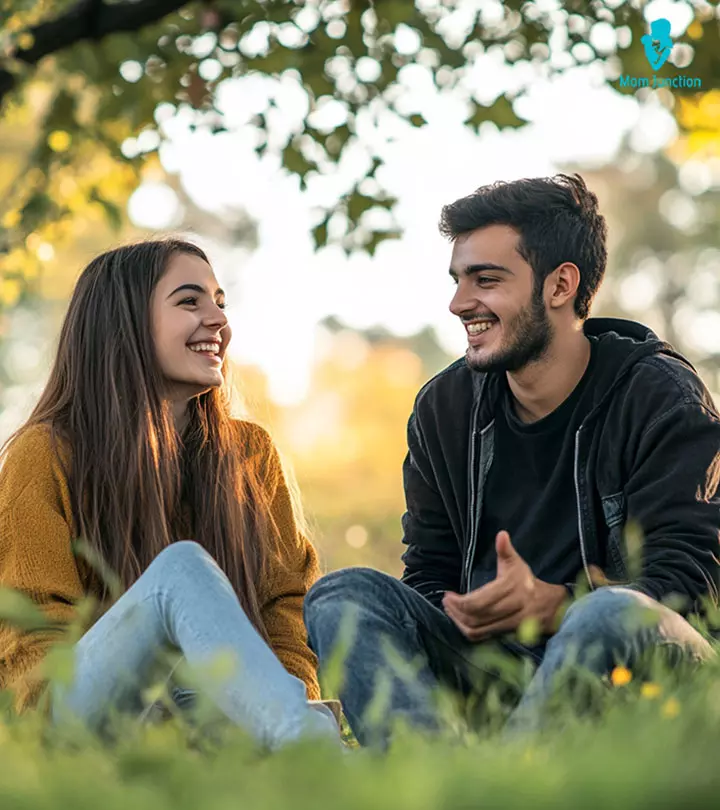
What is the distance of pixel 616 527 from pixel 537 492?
311 millimetres

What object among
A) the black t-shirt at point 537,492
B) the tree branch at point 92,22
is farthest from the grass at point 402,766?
the tree branch at point 92,22

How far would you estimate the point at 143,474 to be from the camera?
13.2 ft

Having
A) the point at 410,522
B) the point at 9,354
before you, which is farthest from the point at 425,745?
the point at 9,354

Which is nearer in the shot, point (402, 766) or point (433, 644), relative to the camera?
point (402, 766)

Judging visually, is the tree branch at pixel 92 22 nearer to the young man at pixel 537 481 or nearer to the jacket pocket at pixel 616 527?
the young man at pixel 537 481

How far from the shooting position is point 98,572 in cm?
381

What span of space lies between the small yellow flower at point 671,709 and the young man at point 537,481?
0.32m

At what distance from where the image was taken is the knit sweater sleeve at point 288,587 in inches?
158

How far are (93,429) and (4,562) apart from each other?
0.60 meters

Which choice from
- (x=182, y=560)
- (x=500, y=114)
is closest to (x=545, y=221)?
(x=182, y=560)

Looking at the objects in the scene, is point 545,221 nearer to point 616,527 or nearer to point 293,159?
point 616,527

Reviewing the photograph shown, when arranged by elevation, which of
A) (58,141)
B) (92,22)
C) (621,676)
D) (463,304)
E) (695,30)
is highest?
(92,22)

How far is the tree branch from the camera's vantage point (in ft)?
24.1

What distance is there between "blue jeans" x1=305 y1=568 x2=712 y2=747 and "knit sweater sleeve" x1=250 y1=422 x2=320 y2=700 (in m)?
0.59
